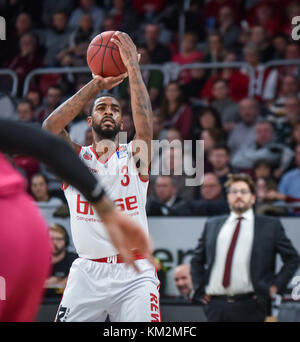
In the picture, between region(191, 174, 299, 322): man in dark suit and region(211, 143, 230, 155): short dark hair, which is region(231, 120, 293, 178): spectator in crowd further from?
region(191, 174, 299, 322): man in dark suit

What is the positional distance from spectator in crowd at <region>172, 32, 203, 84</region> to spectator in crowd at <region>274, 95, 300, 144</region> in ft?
7.05

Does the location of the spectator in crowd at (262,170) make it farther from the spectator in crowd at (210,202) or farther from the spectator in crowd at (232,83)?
the spectator in crowd at (232,83)

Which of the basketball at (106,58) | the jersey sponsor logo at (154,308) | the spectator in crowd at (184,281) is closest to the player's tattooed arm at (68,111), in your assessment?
the basketball at (106,58)

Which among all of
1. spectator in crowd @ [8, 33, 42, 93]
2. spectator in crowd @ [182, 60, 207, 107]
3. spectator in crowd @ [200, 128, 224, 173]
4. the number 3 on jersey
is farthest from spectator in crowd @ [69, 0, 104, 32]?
the number 3 on jersey

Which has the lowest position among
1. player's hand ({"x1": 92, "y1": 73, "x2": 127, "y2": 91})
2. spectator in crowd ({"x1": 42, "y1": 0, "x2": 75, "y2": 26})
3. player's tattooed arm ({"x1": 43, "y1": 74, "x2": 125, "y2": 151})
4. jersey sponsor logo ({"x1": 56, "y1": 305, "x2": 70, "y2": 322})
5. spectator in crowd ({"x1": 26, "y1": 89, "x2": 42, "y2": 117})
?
jersey sponsor logo ({"x1": 56, "y1": 305, "x2": 70, "y2": 322})

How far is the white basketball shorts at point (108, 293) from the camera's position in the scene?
494cm

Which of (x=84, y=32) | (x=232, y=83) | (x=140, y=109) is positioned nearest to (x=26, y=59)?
(x=84, y=32)

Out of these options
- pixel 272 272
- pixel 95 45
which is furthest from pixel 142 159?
pixel 272 272

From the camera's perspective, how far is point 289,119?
9945 millimetres

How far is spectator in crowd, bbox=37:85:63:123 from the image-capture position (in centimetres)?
1120

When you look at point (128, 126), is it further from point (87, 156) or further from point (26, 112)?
point (87, 156)

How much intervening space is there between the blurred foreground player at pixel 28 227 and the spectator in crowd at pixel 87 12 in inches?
432
